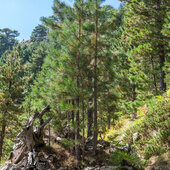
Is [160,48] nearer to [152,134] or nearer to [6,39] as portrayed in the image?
[152,134]

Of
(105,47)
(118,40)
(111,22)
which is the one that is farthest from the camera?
(118,40)

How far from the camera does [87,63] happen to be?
9.27 m

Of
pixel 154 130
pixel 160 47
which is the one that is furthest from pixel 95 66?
pixel 160 47

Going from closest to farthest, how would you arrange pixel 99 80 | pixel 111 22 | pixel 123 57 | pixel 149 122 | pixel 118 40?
pixel 149 122
pixel 111 22
pixel 99 80
pixel 123 57
pixel 118 40

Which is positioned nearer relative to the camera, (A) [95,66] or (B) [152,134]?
(B) [152,134]

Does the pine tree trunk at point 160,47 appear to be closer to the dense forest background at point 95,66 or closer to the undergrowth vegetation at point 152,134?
the dense forest background at point 95,66

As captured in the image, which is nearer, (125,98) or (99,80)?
(99,80)

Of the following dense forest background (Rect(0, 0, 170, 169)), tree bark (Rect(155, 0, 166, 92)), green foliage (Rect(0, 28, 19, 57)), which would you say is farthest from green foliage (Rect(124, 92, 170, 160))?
green foliage (Rect(0, 28, 19, 57))

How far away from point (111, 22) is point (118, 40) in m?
6.85

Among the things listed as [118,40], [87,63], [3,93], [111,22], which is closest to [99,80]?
[87,63]

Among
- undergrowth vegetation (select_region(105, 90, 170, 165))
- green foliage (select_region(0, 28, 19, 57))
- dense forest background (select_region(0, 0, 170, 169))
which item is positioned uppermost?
green foliage (select_region(0, 28, 19, 57))

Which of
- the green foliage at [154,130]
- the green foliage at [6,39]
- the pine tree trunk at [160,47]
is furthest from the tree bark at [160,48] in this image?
the green foliage at [6,39]

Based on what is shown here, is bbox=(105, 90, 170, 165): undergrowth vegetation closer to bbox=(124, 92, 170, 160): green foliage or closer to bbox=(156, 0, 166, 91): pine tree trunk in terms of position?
bbox=(124, 92, 170, 160): green foliage

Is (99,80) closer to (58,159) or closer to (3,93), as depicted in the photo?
(58,159)
